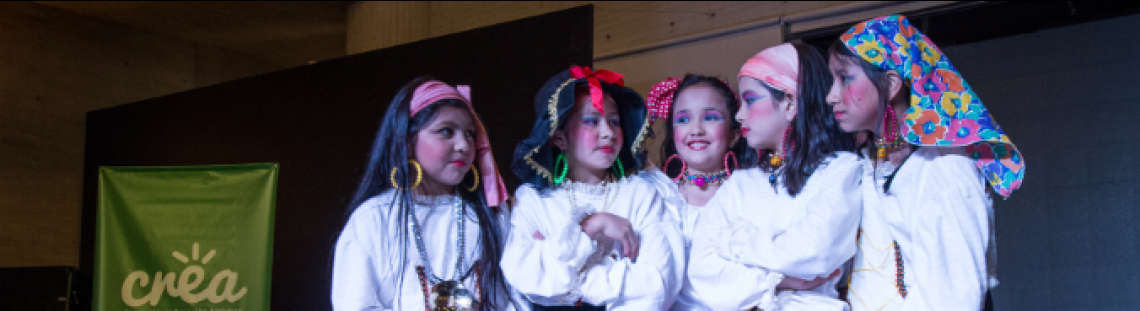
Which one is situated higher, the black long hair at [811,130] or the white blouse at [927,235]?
the black long hair at [811,130]

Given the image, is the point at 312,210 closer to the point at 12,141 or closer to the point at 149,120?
the point at 149,120

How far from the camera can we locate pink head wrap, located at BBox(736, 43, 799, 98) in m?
2.67

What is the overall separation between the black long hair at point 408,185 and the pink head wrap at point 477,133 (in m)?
0.02

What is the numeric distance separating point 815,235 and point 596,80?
2.99ft

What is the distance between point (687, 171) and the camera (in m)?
3.10

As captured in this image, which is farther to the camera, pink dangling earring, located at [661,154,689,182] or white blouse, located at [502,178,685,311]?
pink dangling earring, located at [661,154,689,182]

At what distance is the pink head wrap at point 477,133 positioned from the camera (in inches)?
110

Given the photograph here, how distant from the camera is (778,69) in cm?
269

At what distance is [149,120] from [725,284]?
5.65 meters

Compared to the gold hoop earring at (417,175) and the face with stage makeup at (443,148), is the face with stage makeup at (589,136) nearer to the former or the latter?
the face with stage makeup at (443,148)

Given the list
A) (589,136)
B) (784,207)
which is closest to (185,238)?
(589,136)

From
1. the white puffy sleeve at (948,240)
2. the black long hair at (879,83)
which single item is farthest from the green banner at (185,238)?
the white puffy sleeve at (948,240)

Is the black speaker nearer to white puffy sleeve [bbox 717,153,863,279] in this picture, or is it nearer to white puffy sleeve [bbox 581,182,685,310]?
white puffy sleeve [bbox 581,182,685,310]

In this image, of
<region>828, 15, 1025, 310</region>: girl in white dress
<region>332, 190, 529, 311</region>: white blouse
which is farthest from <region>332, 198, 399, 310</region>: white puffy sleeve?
<region>828, 15, 1025, 310</region>: girl in white dress
